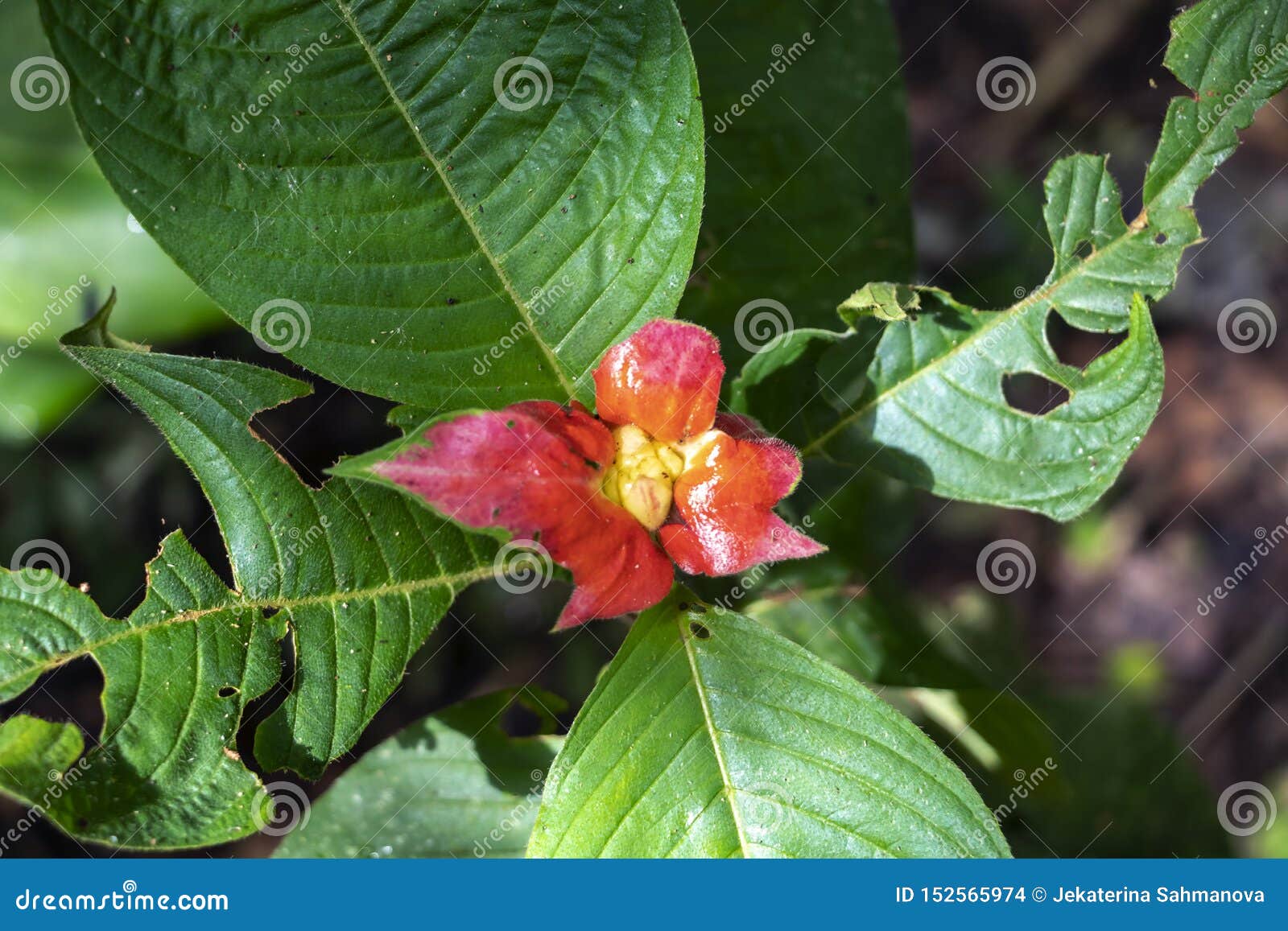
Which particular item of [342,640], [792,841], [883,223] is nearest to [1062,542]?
[883,223]

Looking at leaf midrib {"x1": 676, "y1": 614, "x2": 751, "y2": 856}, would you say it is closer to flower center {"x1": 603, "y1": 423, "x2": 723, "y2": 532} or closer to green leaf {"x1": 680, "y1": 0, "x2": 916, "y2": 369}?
flower center {"x1": 603, "y1": 423, "x2": 723, "y2": 532}

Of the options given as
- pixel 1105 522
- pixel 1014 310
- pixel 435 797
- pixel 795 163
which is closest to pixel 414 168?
pixel 795 163

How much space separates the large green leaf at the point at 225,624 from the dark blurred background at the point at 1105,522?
164 cm

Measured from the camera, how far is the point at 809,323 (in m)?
2.50

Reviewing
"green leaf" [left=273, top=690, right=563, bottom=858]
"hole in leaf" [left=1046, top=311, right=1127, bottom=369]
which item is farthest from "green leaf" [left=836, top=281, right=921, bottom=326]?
"hole in leaf" [left=1046, top=311, right=1127, bottom=369]

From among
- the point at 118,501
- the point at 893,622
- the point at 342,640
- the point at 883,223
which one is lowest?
the point at 118,501

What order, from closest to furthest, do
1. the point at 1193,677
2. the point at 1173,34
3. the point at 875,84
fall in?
the point at 1173,34 < the point at 875,84 < the point at 1193,677

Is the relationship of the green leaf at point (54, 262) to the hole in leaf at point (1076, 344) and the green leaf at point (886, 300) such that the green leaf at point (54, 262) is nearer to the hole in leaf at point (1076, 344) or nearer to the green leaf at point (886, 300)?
the green leaf at point (886, 300)

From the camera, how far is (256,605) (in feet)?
5.80

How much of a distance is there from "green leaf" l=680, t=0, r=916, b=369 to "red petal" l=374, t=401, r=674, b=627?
0.86 m

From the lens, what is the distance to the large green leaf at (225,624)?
168 centimetres

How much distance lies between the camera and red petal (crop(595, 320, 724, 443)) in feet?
5.46

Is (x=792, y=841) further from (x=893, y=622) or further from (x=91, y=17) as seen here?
(x=91, y=17)

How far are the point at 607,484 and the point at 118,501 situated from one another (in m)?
2.38
